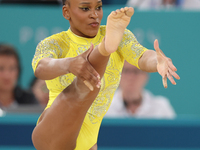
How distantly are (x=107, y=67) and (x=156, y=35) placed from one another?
6.29 feet

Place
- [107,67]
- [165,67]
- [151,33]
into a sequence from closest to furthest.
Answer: [165,67]
[107,67]
[151,33]

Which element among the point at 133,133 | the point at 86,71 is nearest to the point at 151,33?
the point at 133,133

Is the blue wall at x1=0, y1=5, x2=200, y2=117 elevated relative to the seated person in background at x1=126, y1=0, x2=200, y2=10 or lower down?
lower down

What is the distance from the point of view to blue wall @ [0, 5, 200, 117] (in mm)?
3715

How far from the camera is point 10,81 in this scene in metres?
3.35

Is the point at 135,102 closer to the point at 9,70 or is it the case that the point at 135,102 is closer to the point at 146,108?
the point at 146,108

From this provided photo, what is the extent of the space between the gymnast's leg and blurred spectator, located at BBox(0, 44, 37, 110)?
4.99 ft

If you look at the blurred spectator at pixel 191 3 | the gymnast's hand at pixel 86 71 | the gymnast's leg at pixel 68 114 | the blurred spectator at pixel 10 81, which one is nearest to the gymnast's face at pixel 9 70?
the blurred spectator at pixel 10 81

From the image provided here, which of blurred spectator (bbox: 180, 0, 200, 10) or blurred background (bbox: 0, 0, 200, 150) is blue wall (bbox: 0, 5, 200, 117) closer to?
blurred background (bbox: 0, 0, 200, 150)

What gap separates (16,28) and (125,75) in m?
1.32

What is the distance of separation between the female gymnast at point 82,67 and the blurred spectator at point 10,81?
1433 mm

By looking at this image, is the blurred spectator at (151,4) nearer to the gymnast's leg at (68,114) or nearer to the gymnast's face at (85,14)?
the gymnast's face at (85,14)

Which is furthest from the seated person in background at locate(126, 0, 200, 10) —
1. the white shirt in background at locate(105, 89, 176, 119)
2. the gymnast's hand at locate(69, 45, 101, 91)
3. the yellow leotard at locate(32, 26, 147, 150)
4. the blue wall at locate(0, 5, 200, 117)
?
the gymnast's hand at locate(69, 45, 101, 91)

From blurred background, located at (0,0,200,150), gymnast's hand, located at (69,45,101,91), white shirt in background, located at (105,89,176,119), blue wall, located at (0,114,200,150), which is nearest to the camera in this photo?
gymnast's hand, located at (69,45,101,91)
